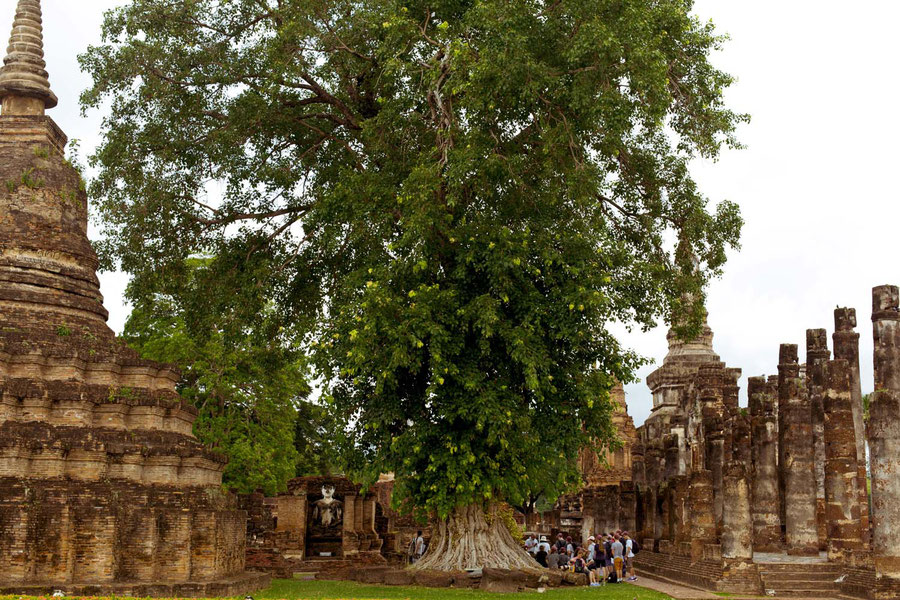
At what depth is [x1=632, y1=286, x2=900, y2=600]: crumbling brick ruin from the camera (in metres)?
17.9

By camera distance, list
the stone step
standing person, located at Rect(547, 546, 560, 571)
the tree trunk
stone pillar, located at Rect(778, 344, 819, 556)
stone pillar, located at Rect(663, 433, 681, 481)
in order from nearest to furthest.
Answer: the stone step, the tree trunk, stone pillar, located at Rect(778, 344, 819, 556), standing person, located at Rect(547, 546, 560, 571), stone pillar, located at Rect(663, 433, 681, 481)

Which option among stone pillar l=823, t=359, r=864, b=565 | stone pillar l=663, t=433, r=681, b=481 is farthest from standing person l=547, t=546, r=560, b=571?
stone pillar l=823, t=359, r=864, b=565

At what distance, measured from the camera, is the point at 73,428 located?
18.2 metres

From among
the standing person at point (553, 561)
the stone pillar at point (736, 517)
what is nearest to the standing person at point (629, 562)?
the standing person at point (553, 561)

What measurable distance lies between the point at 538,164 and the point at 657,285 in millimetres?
3296

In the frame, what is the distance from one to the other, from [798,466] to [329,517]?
14066 mm

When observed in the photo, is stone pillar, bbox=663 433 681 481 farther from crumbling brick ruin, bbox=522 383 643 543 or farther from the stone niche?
the stone niche

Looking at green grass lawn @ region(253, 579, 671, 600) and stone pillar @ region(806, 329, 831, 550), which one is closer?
green grass lawn @ region(253, 579, 671, 600)

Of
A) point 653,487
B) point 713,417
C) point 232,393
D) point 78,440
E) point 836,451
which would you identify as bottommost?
point 653,487

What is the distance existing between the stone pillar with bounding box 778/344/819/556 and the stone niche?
11.7 m

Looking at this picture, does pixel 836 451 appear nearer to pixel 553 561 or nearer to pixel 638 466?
pixel 553 561

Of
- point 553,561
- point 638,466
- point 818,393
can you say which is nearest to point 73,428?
point 553,561

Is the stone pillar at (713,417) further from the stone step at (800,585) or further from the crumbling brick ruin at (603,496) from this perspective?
the crumbling brick ruin at (603,496)

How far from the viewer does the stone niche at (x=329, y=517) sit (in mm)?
28469
